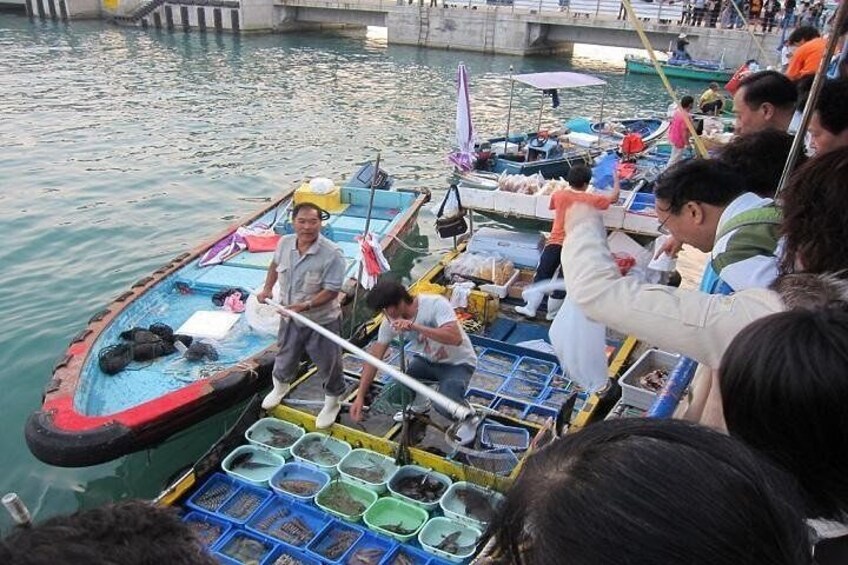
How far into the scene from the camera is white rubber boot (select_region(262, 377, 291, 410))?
6.05m

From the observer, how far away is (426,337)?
5465 millimetres

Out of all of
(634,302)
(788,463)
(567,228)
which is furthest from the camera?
(567,228)

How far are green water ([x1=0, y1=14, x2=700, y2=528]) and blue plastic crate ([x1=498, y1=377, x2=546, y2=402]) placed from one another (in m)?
2.93

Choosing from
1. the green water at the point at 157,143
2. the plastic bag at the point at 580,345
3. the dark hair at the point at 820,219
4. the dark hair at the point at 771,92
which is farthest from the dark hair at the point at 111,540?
the green water at the point at 157,143

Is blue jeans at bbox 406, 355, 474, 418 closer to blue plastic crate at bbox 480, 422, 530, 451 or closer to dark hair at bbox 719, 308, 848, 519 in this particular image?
blue plastic crate at bbox 480, 422, 530, 451

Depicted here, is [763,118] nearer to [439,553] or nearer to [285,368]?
[439,553]

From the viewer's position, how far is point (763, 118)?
14.6 feet

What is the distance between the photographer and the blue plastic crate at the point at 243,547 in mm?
4691

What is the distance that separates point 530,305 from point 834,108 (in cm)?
517

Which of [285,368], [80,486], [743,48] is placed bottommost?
[80,486]

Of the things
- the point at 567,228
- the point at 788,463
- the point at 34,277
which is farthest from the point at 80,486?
the point at 788,463

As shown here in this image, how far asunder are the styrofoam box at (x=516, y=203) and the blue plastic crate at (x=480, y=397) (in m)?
5.23

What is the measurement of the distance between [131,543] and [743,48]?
118ft

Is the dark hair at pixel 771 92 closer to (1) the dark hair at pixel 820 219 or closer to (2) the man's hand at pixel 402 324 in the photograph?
(1) the dark hair at pixel 820 219
